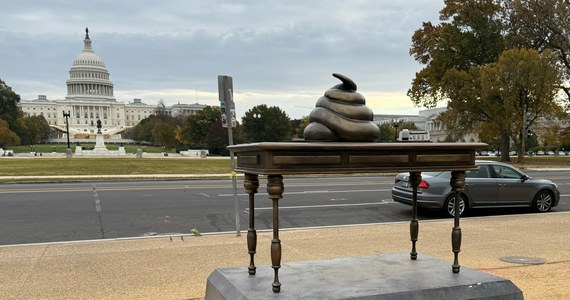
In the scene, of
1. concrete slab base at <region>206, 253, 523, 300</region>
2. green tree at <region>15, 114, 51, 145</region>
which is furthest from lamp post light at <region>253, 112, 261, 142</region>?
concrete slab base at <region>206, 253, 523, 300</region>

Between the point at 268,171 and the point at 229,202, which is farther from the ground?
the point at 268,171

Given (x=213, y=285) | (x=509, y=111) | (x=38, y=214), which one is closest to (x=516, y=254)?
(x=213, y=285)

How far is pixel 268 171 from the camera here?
12.0 feet

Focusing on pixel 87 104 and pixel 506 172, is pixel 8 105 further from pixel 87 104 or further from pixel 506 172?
pixel 506 172

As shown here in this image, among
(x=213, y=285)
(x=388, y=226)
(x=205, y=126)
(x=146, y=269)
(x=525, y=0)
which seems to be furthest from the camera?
(x=205, y=126)

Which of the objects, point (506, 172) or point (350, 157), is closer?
point (350, 157)

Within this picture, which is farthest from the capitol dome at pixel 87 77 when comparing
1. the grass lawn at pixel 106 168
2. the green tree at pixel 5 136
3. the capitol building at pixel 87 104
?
the grass lawn at pixel 106 168

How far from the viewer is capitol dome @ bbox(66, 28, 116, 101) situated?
139 meters

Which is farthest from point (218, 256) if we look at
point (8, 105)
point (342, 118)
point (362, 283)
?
point (8, 105)

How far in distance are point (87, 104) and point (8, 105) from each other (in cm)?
5138

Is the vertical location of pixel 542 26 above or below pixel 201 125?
above

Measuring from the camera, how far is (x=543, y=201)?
11656mm

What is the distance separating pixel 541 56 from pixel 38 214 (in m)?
34.7

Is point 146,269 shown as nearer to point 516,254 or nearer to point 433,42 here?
point 516,254
